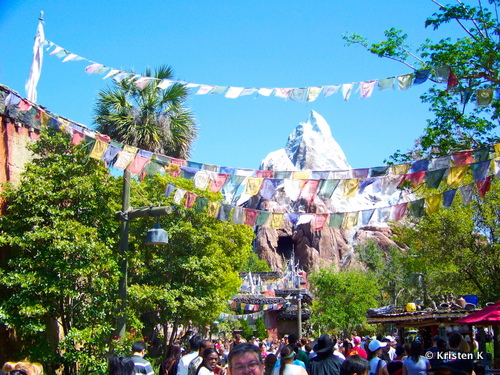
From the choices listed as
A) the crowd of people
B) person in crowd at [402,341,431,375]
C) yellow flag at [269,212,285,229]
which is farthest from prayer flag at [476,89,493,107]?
person in crowd at [402,341,431,375]

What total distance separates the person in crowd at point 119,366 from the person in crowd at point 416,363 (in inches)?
158

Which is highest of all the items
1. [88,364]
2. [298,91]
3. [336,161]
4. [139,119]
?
[336,161]

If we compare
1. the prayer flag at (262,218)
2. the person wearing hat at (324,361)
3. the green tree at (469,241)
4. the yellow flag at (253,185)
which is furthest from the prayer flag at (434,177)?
the green tree at (469,241)

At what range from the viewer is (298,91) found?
1148 centimetres

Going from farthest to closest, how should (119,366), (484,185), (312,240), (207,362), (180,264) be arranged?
1. (312,240)
2. (180,264)
3. (484,185)
4. (207,362)
5. (119,366)

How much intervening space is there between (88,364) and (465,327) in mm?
10398

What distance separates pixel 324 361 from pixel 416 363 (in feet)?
4.54

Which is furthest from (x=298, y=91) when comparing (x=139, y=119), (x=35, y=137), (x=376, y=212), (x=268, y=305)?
(x=268, y=305)

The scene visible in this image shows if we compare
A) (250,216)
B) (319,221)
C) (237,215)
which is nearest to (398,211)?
(319,221)

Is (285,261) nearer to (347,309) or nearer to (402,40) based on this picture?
(347,309)

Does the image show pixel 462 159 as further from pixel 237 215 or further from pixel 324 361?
pixel 324 361

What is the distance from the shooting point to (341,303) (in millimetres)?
38031

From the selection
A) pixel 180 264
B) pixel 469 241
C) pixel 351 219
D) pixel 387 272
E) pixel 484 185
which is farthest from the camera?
pixel 387 272

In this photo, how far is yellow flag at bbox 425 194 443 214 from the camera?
11.8m
